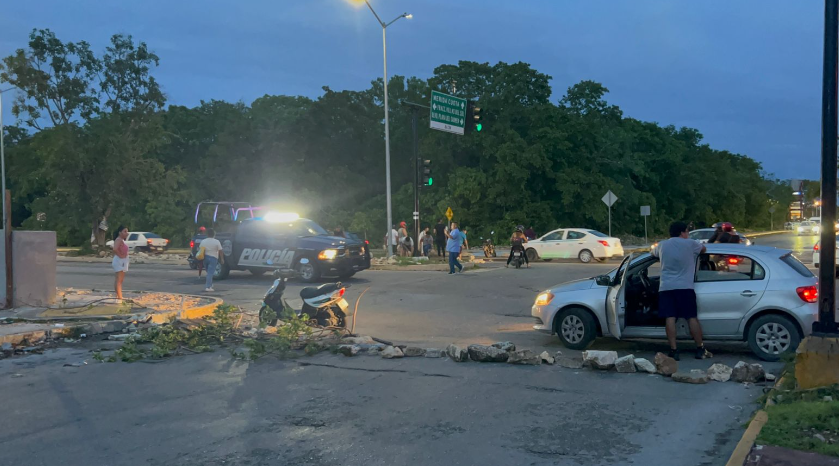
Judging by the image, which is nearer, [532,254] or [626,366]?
[626,366]

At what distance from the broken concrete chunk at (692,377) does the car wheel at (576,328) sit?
1.87 metres

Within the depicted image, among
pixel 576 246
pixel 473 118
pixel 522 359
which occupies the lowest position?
pixel 522 359

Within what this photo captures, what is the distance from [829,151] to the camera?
21.5ft

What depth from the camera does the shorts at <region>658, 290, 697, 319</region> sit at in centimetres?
849

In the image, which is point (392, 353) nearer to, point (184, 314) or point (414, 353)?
point (414, 353)

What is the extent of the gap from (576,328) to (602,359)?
5.09ft

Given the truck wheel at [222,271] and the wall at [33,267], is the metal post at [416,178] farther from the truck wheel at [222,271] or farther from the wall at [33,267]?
the wall at [33,267]

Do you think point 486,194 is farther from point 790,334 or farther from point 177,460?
point 177,460

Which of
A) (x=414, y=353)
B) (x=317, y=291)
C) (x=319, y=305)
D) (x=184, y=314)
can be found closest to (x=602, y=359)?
(x=414, y=353)

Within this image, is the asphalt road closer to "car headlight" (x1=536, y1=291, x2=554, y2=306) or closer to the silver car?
the silver car

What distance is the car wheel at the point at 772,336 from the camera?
8438mm

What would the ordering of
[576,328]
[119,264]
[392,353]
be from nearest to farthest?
[392,353], [576,328], [119,264]

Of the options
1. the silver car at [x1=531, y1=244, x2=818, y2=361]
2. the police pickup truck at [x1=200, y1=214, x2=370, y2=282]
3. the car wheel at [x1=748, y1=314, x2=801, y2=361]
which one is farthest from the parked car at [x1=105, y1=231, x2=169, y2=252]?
the car wheel at [x1=748, y1=314, x2=801, y2=361]

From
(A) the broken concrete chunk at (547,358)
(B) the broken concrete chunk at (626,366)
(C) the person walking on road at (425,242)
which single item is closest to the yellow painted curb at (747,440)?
(B) the broken concrete chunk at (626,366)
